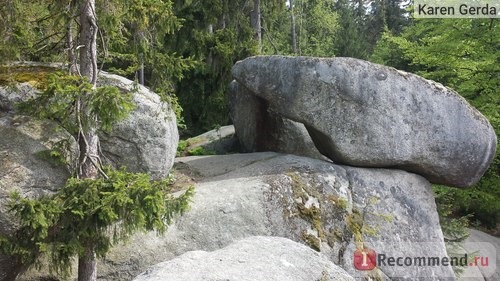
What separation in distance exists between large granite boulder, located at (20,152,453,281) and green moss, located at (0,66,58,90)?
99.6 inches

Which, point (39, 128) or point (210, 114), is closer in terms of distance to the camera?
point (39, 128)

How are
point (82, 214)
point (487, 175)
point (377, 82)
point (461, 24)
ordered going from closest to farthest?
point (82, 214) → point (377, 82) → point (461, 24) → point (487, 175)

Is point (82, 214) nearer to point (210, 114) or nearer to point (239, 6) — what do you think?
point (210, 114)

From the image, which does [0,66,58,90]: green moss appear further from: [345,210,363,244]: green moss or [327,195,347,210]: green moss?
[345,210,363,244]: green moss

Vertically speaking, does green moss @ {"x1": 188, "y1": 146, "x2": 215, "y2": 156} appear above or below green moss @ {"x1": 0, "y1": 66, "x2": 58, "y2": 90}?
below

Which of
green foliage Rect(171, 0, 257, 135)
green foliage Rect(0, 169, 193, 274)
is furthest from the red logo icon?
green foliage Rect(171, 0, 257, 135)

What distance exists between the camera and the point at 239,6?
48.7ft

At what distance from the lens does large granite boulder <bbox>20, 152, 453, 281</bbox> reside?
6.70m

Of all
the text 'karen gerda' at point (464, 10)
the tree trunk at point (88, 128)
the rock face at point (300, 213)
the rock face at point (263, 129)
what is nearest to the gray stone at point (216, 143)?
the rock face at point (263, 129)

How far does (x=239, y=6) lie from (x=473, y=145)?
8748 mm

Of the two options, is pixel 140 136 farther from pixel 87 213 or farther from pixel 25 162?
pixel 87 213

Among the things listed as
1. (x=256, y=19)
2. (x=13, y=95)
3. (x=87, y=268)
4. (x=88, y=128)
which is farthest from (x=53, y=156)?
(x=256, y=19)

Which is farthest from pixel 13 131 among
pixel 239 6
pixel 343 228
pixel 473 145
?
pixel 239 6

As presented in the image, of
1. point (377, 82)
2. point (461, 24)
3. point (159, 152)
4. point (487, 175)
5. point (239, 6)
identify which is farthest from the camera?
point (239, 6)
